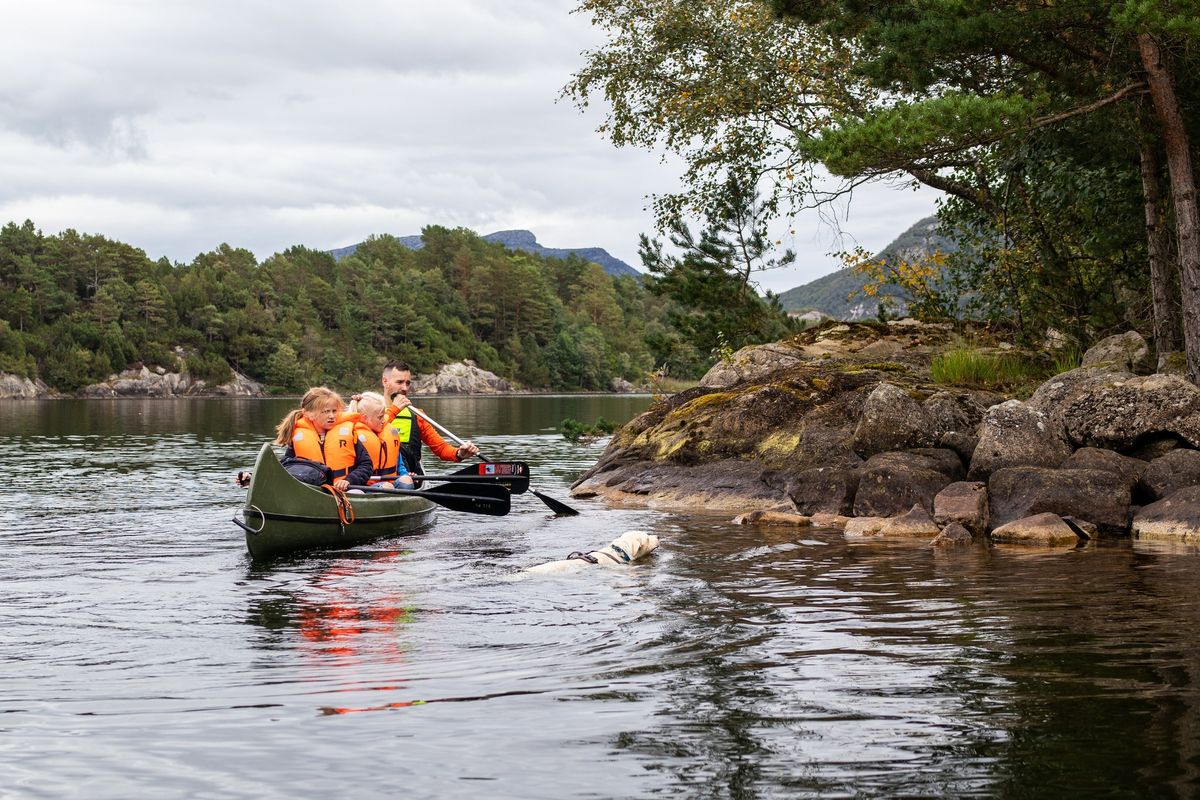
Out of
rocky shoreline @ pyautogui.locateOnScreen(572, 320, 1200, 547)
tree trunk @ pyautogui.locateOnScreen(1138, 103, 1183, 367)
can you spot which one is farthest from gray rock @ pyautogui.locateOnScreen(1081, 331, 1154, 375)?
tree trunk @ pyautogui.locateOnScreen(1138, 103, 1183, 367)

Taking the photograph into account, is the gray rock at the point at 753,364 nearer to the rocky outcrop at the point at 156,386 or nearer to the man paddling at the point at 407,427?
the man paddling at the point at 407,427

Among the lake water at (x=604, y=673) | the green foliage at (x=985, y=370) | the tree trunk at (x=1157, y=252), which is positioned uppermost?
the tree trunk at (x=1157, y=252)

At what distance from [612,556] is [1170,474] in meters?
6.67

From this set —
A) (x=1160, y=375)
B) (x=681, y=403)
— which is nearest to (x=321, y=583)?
(x=1160, y=375)

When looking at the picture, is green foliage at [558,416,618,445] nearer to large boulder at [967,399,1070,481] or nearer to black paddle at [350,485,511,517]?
black paddle at [350,485,511,517]

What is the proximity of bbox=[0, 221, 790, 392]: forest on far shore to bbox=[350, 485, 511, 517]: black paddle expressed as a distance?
284 feet

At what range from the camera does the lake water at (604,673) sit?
4.86 meters

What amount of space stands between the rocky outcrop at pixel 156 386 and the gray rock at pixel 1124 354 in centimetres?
12583

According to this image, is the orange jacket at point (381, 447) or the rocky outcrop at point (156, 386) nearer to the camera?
the orange jacket at point (381, 447)

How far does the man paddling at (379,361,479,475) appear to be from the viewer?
1577cm

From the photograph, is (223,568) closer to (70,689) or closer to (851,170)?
(70,689)

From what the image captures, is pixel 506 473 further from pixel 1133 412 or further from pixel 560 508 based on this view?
pixel 1133 412

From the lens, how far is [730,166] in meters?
26.8

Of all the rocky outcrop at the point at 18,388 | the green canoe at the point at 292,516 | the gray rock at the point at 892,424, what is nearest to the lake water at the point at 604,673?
the green canoe at the point at 292,516
